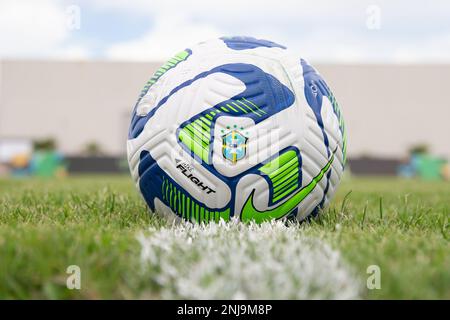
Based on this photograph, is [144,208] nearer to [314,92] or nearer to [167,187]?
[167,187]

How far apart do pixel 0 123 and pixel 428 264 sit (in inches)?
1401

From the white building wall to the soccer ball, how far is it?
30.0 metres

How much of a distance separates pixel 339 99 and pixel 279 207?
31.0 m

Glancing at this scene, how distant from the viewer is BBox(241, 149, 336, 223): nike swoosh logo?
271cm

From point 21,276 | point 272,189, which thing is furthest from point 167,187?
point 21,276

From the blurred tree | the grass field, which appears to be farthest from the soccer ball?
the blurred tree

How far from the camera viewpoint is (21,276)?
71.2 inches

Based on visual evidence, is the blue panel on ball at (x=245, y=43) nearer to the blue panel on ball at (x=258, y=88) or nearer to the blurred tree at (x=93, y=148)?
the blue panel on ball at (x=258, y=88)

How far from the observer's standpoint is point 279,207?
2.75 metres

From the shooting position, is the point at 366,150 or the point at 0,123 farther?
the point at 0,123

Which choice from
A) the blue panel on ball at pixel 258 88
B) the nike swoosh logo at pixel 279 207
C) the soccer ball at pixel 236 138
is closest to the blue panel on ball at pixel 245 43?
the soccer ball at pixel 236 138

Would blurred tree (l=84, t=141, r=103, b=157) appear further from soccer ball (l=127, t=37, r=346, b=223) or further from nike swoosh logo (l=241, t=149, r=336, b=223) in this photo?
nike swoosh logo (l=241, t=149, r=336, b=223)

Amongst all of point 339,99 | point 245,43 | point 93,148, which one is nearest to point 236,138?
point 245,43

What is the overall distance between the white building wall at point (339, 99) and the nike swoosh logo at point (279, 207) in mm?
A: 30211
